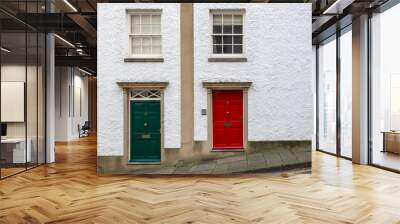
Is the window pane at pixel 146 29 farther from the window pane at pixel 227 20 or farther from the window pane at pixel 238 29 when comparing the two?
the window pane at pixel 238 29

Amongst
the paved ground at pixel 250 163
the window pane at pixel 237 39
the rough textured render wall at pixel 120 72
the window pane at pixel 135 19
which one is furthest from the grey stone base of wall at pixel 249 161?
the window pane at pixel 135 19

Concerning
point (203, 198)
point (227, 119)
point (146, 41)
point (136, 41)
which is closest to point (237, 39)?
point (227, 119)

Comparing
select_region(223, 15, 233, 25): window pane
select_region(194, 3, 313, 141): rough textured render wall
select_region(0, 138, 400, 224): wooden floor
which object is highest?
select_region(223, 15, 233, 25): window pane

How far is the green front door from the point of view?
362 inches

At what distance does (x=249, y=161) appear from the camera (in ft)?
29.7

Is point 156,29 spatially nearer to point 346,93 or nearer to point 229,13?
point 229,13

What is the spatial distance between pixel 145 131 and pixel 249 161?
8.96 feet

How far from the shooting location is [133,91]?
9281 millimetres

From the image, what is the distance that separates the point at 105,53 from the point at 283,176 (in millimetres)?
5362

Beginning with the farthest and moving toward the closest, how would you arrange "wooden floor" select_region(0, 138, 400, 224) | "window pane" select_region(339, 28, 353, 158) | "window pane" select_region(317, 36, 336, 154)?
"window pane" select_region(317, 36, 336, 154), "window pane" select_region(339, 28, 353, 158), "wooden floor" select_region(0, 138, 400, 224)

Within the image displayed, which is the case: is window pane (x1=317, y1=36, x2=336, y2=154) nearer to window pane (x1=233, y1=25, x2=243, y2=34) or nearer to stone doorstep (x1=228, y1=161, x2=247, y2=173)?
window pane (x1=233, y1=25, x2=243, y2=34)

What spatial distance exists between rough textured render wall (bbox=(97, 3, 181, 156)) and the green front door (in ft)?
0.91

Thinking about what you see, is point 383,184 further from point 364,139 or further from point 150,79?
point 150,79

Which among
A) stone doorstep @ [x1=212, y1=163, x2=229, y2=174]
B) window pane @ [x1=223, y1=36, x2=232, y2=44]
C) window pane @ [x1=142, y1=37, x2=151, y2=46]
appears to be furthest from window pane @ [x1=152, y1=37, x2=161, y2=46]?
stone doorstep @ [x1=212, y1=163, x2=229, y2=174]
